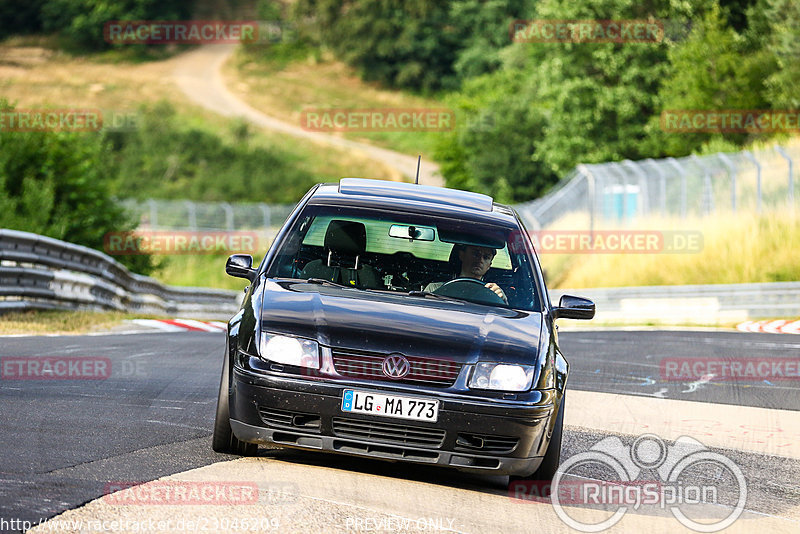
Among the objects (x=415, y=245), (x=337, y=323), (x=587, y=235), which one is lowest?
(x=337, y=323)

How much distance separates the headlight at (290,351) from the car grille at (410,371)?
0.11 m

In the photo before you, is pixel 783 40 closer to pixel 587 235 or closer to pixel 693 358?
pixel 587 235

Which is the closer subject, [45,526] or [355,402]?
[45,526]

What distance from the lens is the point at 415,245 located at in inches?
337

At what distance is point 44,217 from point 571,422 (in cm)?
1512

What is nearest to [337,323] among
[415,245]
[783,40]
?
[415,245]

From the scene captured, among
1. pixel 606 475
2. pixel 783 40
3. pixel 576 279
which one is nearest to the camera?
pixel 606 475
